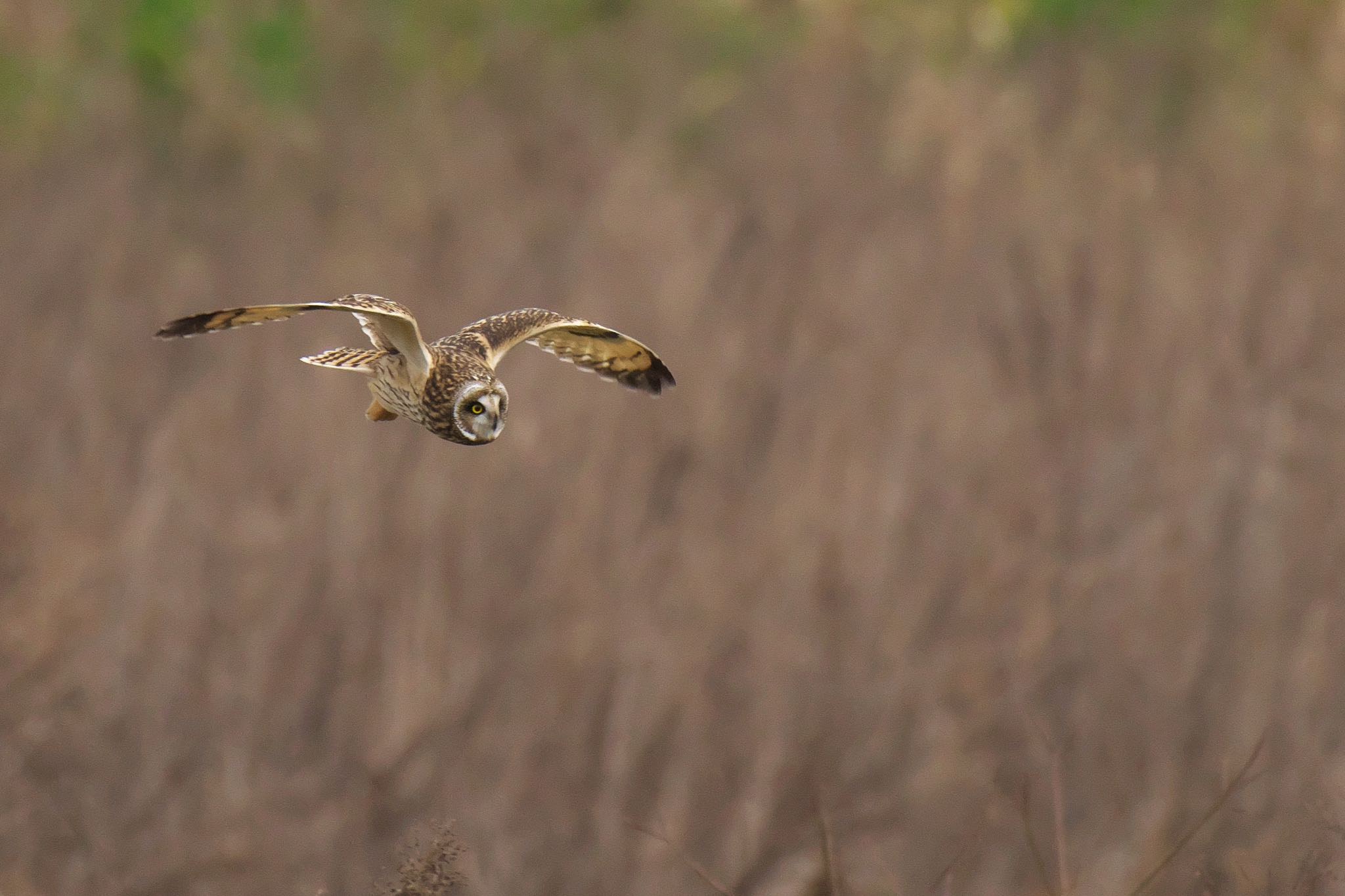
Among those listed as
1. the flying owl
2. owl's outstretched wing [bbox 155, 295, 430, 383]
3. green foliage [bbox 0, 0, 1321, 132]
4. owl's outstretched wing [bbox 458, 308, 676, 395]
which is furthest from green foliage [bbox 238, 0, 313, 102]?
owl's outstretched wing [bbox 155, 295, 430, 383]

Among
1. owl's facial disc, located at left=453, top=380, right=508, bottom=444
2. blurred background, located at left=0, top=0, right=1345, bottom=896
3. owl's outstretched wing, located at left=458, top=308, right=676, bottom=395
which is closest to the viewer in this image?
owl's facial disc, located at left=453, top=380, right=508, bottom=444

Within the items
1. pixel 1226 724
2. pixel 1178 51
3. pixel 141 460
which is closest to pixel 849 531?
pixel 1226 724

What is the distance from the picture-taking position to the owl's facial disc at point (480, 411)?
6.37ft

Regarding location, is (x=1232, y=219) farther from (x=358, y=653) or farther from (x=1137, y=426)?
(x=358, y=653)

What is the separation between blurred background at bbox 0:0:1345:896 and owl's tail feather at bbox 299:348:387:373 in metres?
4.01

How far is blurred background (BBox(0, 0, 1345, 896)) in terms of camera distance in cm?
745

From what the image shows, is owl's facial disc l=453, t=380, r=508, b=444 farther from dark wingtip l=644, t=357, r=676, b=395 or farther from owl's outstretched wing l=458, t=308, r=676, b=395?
dark wingtip l=644, t=357, r=676, b=395

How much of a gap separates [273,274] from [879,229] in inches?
148

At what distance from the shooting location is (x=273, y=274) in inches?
405

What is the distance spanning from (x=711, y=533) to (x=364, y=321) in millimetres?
6378

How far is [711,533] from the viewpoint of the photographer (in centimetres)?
857

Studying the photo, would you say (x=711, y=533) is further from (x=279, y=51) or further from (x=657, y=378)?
(x=279, y=51)

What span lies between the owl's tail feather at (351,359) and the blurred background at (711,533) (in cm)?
401

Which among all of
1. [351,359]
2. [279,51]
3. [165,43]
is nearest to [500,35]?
[279,51]
